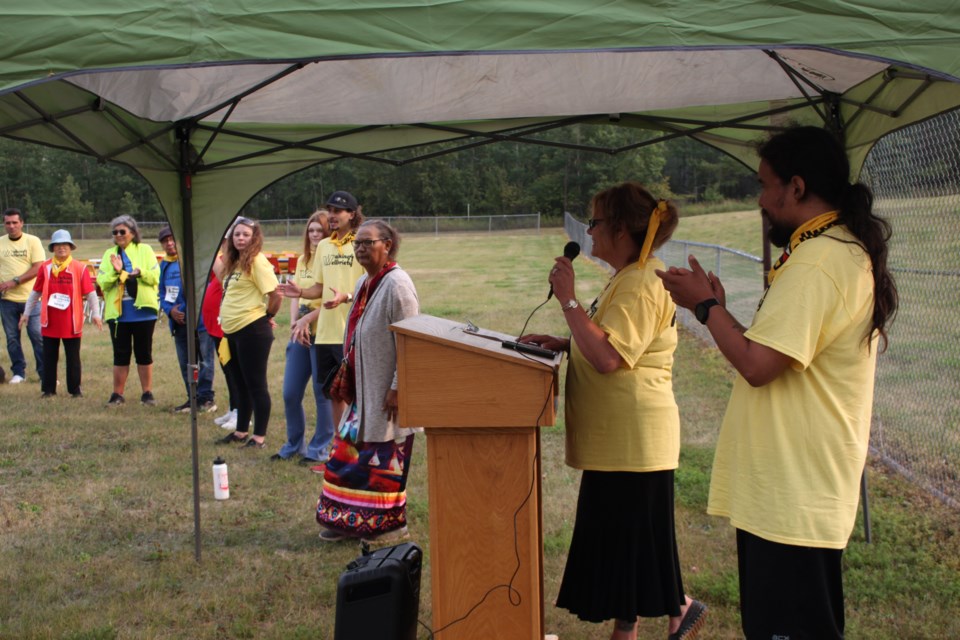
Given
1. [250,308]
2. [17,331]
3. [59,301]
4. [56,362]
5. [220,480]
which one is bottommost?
[220,480]

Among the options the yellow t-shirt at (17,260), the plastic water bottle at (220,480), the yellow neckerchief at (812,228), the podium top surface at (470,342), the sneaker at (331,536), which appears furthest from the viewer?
the yellow t-shirt at (17,260)

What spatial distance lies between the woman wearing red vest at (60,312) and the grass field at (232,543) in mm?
892

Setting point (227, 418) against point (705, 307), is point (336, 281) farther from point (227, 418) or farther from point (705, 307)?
point (705, 307)

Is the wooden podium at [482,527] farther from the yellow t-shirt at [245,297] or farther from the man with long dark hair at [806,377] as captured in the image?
the yellow t-shirt at [245,297]

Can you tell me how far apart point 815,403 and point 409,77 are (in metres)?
2.53

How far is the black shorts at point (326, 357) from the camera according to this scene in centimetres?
648

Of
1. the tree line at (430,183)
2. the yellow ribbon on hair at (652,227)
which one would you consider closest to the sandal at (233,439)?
the yellow ribbon on hair at (652,227)

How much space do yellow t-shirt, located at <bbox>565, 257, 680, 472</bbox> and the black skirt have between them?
0.10m

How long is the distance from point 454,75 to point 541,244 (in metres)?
36.0

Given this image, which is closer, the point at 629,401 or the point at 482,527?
the point at 482,527

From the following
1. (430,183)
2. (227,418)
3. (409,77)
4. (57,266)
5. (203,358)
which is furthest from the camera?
(430,183)

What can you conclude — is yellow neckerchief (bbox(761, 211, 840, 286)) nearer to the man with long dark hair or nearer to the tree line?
the man with long dark hair

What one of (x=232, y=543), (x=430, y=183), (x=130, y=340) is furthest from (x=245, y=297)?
(x=430, y=183)

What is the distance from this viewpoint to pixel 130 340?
9.23 metres
